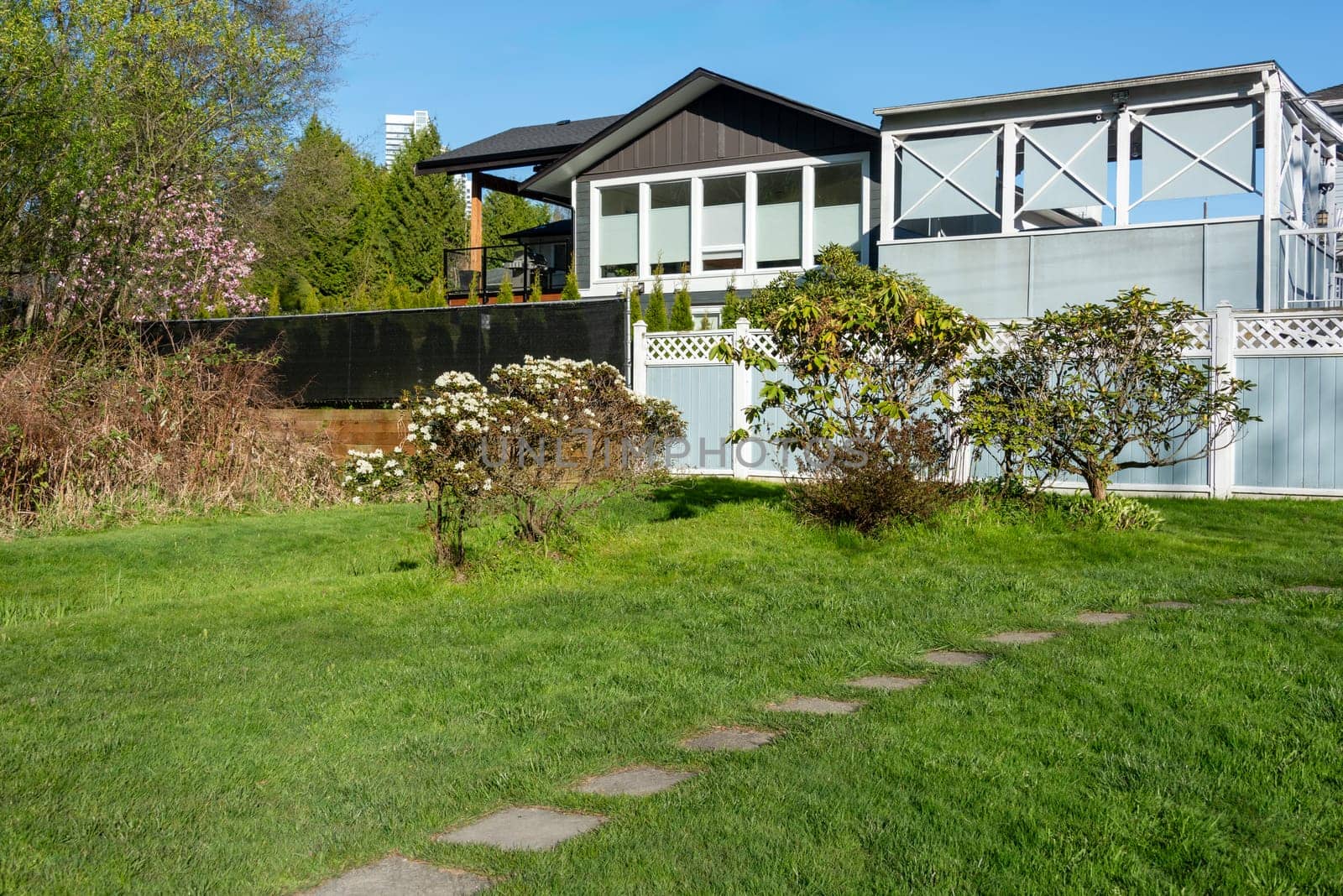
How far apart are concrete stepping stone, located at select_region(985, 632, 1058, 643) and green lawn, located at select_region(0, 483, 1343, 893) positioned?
0.45 ft

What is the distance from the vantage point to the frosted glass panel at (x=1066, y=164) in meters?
15.4

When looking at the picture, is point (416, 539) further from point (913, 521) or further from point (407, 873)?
point (407, 873)

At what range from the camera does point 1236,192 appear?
14344 mm

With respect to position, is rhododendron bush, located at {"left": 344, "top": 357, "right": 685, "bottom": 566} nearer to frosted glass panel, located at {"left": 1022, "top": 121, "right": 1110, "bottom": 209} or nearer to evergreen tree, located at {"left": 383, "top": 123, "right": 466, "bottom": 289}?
frosted glass panel, located at {"left": 1022, "top": 121, "right": 1110, "bottom": 209}

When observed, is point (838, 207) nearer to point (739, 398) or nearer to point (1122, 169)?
point (1122, 169)

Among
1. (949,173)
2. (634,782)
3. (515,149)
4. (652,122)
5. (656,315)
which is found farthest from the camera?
(515,149)

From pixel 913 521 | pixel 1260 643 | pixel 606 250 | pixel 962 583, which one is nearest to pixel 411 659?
pixel 962 583

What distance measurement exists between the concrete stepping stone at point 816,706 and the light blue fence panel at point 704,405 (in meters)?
8.88

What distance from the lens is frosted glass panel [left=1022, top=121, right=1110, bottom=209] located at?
15430 millimetres

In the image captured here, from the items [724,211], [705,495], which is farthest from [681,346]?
[724,211]

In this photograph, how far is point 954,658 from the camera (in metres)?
5.49

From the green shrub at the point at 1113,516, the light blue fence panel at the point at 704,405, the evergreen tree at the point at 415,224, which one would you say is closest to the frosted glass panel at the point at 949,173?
the light blue fence panel at the point at 704,405

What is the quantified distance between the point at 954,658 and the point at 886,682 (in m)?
0.56

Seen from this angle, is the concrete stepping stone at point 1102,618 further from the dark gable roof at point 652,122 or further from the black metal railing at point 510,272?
the black metal railing at point 510,272
